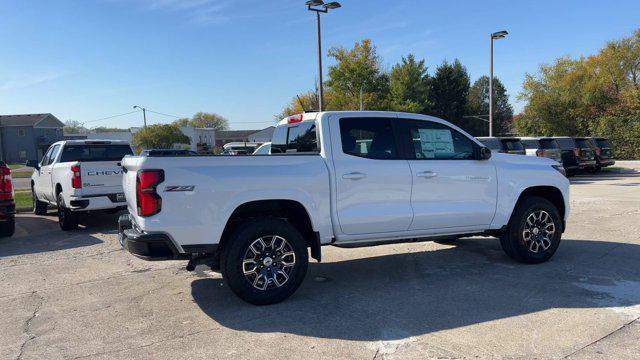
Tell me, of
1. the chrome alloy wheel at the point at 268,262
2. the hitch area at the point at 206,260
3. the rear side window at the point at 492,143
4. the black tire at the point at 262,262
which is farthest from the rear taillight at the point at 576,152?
the hitch area at the point at 206,260

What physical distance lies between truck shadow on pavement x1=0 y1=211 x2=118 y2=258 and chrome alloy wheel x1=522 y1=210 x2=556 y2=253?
6971 mm

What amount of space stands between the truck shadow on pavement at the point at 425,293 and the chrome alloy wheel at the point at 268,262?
0.89 ft

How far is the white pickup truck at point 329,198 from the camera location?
15.0 ft

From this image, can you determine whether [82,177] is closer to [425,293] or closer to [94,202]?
[94,202]

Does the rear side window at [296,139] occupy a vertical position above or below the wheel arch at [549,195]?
above

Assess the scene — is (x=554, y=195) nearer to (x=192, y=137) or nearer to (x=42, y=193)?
(x=42, y=193)

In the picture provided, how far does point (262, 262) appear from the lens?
488cm

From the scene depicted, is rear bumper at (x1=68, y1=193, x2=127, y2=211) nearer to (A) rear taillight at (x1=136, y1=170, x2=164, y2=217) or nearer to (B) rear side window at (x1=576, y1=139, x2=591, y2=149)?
(A) rear taillight at (x1=136, y1=170, x2=164, y2=217)

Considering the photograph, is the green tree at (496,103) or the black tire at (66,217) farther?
the green tree at (496,103)

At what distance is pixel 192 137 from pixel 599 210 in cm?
8997

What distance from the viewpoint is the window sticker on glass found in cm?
579

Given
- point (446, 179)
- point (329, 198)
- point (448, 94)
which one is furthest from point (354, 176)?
point (448, 94)

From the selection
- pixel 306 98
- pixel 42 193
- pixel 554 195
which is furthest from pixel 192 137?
pixel 554 195

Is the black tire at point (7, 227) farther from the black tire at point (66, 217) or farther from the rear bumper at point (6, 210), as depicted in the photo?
the black tire at point (66, 217)
